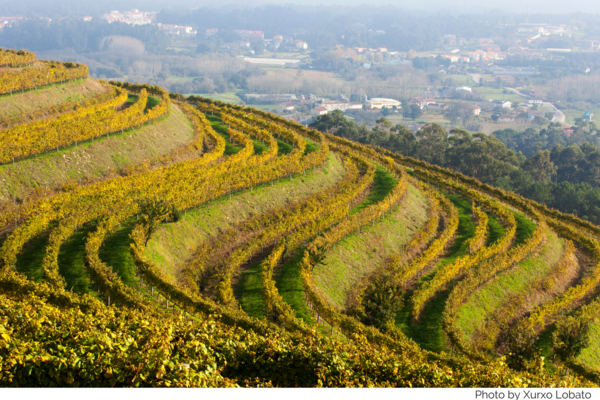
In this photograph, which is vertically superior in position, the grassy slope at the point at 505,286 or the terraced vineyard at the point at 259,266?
the terraced vineyard at the point at 259,266

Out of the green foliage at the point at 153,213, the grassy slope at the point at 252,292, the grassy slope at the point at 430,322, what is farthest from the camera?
the green foliage at the point at 153,213

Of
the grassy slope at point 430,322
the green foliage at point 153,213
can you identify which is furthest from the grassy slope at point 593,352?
the green foliage at point 153,213

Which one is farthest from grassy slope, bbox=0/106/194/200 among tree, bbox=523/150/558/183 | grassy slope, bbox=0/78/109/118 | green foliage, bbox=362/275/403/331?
tree, bbox=523/150/558/183

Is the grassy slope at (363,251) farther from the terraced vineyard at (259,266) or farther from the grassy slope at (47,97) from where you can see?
the grassy slope at (47,97)

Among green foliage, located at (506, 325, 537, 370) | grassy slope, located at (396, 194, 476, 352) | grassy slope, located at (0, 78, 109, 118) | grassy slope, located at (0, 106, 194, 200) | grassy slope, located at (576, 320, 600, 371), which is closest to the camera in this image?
green foliage, located at (506, 325, 537, 370)

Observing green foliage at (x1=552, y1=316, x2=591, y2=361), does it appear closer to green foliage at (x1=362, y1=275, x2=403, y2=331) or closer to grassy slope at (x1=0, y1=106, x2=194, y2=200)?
green foliage at (x1=362, y1=275, x2=403, y2=331)

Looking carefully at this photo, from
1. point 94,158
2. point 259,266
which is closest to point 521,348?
point 259,266

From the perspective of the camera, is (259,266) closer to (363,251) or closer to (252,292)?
(252,292)
